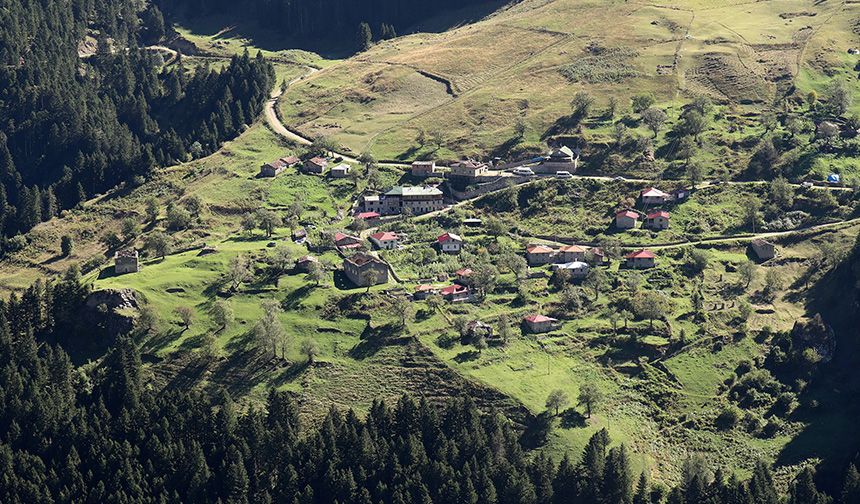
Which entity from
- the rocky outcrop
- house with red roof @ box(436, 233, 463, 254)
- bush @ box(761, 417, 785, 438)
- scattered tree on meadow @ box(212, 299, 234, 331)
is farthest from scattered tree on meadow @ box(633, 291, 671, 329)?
the rocky outcrop

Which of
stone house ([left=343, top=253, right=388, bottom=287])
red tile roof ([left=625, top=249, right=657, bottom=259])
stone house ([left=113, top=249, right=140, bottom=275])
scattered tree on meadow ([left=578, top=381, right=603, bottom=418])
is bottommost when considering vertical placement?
scattered tree on meadow ([left=578, top=381, right=603, bottom=418])

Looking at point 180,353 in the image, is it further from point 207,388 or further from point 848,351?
point 848,351

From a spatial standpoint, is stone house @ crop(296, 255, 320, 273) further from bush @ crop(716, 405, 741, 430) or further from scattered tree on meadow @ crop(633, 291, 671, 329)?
bush @ crop(716, 405, 741, 430)

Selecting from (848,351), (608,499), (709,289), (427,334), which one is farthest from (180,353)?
(848,351)

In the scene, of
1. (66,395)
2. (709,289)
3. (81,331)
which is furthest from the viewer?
(709,289)

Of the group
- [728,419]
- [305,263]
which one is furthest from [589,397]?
[305,263]

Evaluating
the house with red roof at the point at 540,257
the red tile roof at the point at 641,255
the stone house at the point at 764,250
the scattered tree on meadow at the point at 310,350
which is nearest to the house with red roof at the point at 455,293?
the house with red roof at the point at 540,257
